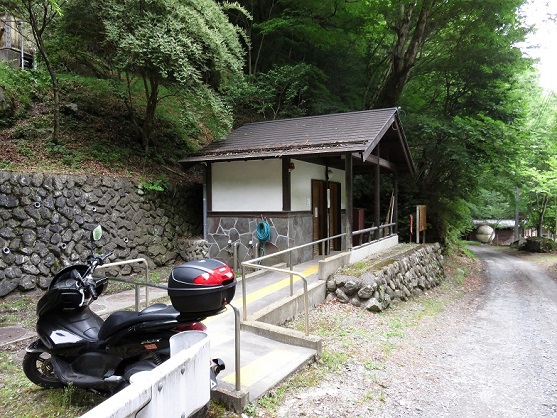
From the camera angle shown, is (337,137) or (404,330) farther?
(337,137)

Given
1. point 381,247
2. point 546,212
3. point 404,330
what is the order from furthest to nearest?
point 546,212
point 381,247
point 404,330

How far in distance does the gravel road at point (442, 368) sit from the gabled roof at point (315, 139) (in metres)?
3.43

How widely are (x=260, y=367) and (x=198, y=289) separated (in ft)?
5.94

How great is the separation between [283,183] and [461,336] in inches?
189

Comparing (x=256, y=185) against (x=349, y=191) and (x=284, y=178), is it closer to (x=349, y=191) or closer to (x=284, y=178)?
(x=284, y=178)

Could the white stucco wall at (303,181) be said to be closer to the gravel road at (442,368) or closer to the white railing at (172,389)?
the gravel road at (442,368)

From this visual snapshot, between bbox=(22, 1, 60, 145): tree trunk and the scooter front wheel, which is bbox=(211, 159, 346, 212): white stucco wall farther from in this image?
the scooter front wheel

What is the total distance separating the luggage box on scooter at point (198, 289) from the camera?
2617 millimetres

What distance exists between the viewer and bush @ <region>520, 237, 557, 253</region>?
22.0 m

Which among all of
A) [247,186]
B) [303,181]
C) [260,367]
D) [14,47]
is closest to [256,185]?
[247,186]

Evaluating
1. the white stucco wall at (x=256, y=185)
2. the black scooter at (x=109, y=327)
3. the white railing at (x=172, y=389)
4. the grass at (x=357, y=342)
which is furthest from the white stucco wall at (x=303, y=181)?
the white railing at (x=172, y=389)

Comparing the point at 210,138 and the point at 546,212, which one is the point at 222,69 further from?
the point at 546,212

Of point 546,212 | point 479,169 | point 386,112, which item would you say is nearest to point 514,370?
point 386,112

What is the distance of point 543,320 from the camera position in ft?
25.5
